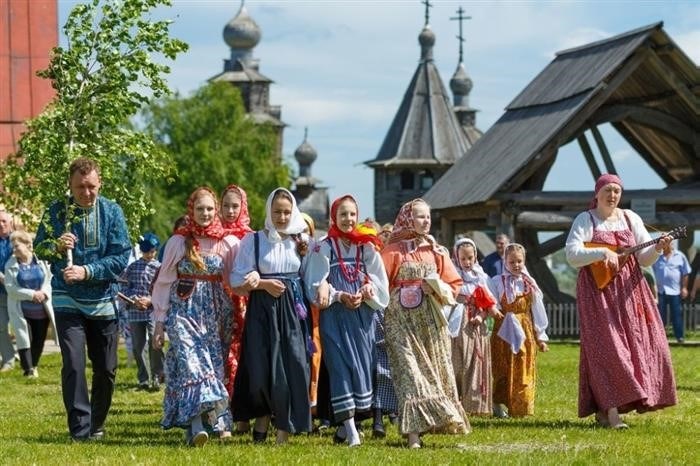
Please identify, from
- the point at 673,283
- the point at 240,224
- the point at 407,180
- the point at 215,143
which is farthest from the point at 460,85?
the point at 240,224

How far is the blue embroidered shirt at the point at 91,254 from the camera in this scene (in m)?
11.1

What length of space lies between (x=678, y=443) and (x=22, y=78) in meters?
20.4

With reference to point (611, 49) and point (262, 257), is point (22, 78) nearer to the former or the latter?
point (611, 49)

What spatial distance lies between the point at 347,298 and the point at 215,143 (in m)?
64.2

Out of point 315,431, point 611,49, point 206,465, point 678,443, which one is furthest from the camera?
point 611,49

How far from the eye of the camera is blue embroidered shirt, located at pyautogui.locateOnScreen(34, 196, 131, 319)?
11.1 meters

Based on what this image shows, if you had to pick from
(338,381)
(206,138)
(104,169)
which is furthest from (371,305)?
(206,138)

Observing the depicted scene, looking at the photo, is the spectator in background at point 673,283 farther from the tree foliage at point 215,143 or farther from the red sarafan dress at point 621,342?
the tree foliage at point 215,143

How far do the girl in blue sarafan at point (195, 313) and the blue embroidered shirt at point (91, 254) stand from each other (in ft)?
1.22

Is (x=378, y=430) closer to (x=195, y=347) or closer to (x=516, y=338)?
(x=195, y=347)

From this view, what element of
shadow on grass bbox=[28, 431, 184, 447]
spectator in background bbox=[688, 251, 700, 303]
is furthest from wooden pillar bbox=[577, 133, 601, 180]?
shadow on grass bbox=[28, 431, 184, 447]

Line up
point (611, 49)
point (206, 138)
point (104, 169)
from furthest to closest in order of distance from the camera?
1. point (206, 138)
2. point (611, 49)
3. point (104, 169)

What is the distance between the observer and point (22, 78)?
29.4m

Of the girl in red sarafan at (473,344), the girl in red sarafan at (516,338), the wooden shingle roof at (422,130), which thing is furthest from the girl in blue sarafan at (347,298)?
the wooden shingle roof at (422,130)
